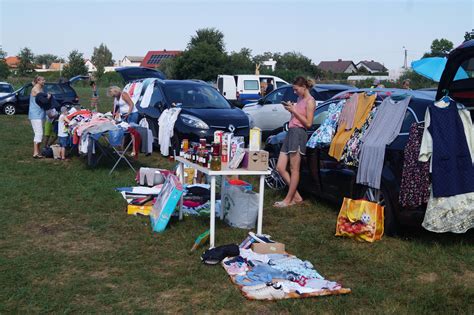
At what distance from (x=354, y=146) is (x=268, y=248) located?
1885 mm

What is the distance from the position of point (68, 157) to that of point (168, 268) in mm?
7528

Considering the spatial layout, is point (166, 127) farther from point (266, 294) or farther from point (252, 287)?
point (266, 294)

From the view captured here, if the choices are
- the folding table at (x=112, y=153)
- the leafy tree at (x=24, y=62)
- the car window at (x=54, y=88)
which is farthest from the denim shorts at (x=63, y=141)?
the leafy tree at (x=24, y=62)

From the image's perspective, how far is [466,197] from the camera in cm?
561

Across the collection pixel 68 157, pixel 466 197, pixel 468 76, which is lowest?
pixel 68 157

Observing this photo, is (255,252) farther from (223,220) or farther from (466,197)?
(466,197)

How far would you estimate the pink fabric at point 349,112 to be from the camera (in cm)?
704

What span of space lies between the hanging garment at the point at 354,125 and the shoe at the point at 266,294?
279cm

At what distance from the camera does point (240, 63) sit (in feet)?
230

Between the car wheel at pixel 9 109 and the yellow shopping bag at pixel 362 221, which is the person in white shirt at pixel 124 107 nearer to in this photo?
the yellow shopping bag at pixel 362 221

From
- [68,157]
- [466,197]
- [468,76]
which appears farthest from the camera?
[68,157]

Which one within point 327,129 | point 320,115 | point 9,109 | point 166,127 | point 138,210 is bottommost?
point 9,109

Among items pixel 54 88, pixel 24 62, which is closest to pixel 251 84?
pixel 54 88

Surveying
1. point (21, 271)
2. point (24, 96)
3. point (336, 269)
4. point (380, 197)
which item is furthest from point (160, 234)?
point (24, 96)
